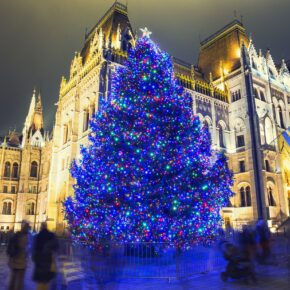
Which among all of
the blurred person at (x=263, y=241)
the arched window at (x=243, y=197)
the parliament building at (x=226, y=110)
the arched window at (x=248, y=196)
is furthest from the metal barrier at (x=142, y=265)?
the arched window at (x=243, y=197)

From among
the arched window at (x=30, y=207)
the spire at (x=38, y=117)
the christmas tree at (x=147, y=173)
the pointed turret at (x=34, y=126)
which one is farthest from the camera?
the spire at (x=38, y=117)

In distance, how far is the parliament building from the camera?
93.5 ft

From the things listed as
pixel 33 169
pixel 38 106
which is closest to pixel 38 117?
pixel 38 106

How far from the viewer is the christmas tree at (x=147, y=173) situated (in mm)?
13719

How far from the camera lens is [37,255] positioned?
5.98m

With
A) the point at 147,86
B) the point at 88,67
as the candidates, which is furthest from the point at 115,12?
the point at 147,86

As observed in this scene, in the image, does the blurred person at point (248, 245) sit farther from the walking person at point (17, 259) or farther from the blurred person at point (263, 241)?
the walking person at point (17, 259)

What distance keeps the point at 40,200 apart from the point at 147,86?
34008mm

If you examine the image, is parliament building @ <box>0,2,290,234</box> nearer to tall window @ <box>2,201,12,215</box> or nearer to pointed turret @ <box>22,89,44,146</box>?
tall window @ <box>2,201,12,215</box>

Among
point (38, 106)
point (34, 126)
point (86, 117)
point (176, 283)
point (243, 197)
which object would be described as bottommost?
point (176, 283)

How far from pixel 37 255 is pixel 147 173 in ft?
27.4

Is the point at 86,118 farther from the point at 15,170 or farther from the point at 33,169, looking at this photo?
the point at 15,170

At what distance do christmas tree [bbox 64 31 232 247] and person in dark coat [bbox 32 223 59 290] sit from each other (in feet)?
24.6

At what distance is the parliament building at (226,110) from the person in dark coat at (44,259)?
63.1 ft
